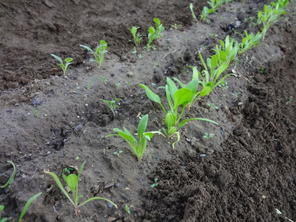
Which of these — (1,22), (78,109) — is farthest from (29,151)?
(1,22)

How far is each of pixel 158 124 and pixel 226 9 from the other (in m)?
3.49

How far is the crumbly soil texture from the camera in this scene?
68.4 inches

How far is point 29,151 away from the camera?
2201 mm

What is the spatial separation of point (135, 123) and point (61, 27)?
2362 mm

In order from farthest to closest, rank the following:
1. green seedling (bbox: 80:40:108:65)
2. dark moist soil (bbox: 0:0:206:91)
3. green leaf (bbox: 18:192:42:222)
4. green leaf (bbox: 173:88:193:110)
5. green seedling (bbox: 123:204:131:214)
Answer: dark moist soil (bbox: 0:0:206:91)
green seedling (bbox: 80:40:108:65)
green leaf (bbox: 173:88:193:110)
green seedling (bbox: 123:204:131:214)
green leaf (bbox: 18:192:42:222)

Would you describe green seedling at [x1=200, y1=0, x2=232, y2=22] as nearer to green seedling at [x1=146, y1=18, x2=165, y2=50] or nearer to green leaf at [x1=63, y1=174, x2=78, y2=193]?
green seedling at [x1=146, y1=18, x2=165, y2=50]

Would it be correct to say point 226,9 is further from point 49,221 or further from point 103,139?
point 49,221

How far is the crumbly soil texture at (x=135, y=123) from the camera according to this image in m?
1.74

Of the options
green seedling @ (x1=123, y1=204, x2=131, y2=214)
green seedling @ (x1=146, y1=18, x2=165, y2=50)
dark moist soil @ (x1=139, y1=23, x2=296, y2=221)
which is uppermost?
green seedling @ (x1=146, y1=18, x2=165, y2=50)

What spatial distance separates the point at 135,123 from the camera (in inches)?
89.2

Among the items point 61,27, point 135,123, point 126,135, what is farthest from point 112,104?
point 61,27

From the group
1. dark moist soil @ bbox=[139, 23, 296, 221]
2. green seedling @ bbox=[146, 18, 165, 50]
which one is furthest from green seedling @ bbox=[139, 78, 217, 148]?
green seedling @ bbox=[146, 18, 165, 50]

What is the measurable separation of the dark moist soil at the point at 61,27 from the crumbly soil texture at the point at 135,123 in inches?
0.6

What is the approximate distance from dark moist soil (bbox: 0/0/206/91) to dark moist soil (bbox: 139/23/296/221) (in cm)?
184
